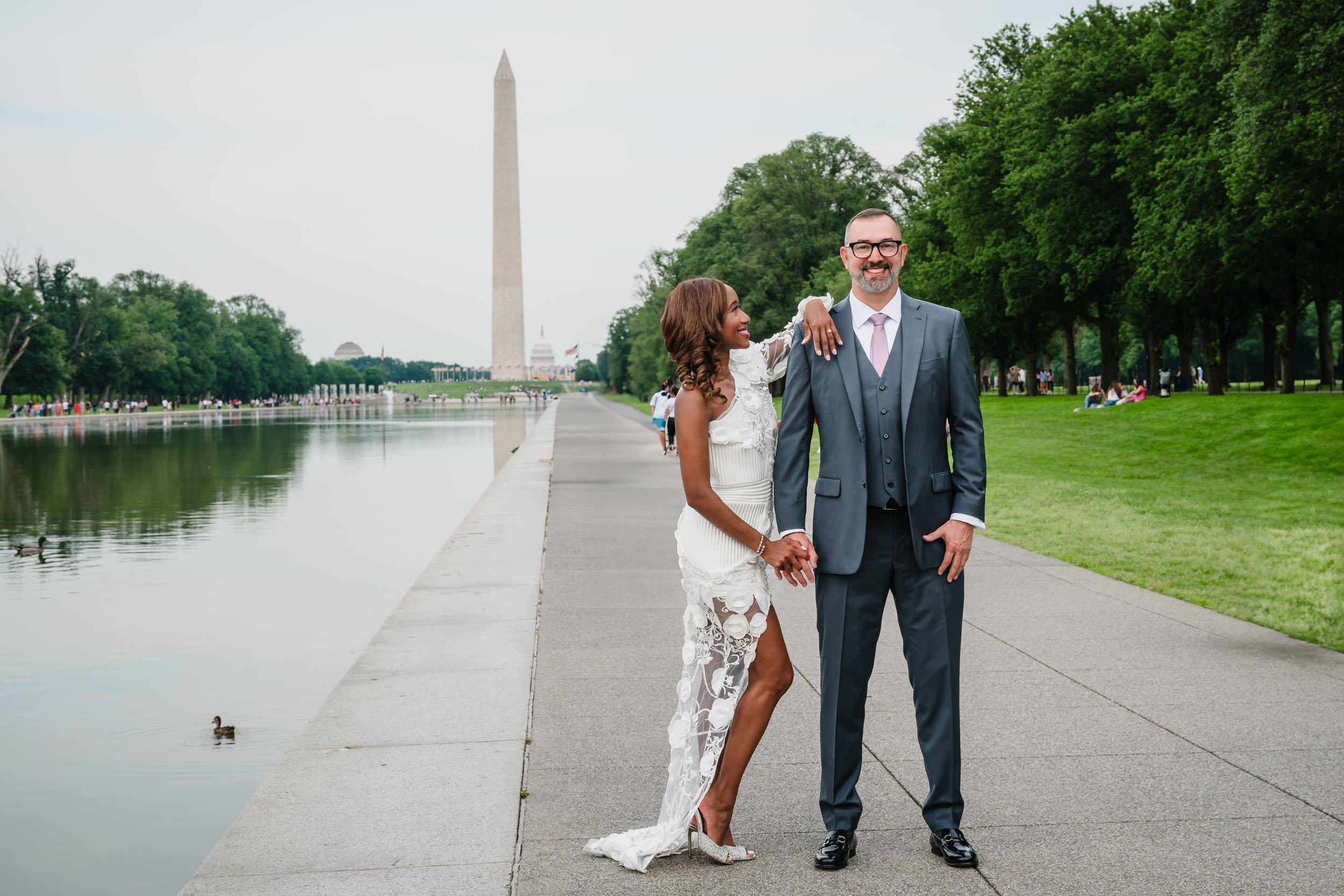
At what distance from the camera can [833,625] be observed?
3.91 meters

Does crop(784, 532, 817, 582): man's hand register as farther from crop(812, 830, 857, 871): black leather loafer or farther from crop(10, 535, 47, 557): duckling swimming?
crop(10, 535, 47, 557): duckling swimming

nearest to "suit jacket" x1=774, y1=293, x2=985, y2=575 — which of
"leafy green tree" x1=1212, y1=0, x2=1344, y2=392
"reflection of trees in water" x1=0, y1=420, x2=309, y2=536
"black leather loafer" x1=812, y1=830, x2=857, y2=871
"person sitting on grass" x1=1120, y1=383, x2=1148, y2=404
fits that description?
"black leather loafer" x1=812, y1=830, x2=857, y2=871

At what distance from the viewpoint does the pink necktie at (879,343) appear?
3.89m

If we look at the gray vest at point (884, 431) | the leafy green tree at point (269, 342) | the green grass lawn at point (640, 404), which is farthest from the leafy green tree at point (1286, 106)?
the leafy green tree at point (269, 342)

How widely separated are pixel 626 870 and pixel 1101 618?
5056 millimetres

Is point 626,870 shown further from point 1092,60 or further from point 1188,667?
point 1092,60

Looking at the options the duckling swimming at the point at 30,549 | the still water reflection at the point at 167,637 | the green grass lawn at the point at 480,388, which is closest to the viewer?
the still water reflection at the point at 167,637

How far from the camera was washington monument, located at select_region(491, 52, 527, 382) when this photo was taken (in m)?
86.1

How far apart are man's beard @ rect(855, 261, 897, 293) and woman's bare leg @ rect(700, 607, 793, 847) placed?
1.09 m

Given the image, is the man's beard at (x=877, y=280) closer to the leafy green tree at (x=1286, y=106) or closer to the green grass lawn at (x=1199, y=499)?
the green grass lawn at (x=1199, y=499)

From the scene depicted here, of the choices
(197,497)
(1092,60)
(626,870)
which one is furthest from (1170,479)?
(1092,60)

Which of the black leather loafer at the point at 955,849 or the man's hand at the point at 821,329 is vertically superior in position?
the man's hand at the point at 821,329

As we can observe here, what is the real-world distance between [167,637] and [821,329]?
6.94 metres

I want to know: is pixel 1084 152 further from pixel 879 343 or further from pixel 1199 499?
pixel 879 343
